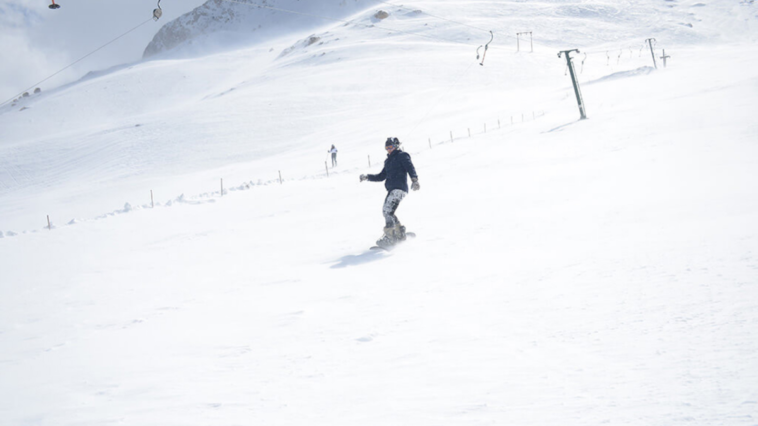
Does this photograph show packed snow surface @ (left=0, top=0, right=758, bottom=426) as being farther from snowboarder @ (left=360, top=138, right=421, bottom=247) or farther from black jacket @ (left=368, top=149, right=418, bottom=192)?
black jacket @ (left=368, top=149, right=418, bottom=192)

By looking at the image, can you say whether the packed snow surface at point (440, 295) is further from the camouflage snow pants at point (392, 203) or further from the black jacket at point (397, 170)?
the black jacket at point (397, 170)

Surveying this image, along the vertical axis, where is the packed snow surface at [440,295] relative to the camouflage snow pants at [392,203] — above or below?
below

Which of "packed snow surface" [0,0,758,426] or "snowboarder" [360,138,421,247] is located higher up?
"snowboarder" [360,138,421,247]

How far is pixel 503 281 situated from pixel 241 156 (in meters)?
37.8

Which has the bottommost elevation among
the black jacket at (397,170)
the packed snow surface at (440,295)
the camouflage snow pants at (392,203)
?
the packed snow surface at (440,295)

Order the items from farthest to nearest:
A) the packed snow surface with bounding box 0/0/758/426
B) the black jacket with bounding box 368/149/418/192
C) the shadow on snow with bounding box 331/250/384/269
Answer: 1. the black jacket with bounding box 368/149/418/192
2. the shadow on snow with bounding box 331/250/384/269
3. the packed snow surface with bounding box 0/0/758/426

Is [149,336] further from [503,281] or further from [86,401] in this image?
[503,281]

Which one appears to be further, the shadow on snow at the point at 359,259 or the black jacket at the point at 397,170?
the black jacket at the point at 397,170

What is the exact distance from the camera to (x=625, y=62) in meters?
71.9

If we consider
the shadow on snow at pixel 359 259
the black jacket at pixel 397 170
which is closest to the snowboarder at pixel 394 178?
the black jacket at pixel 397 170

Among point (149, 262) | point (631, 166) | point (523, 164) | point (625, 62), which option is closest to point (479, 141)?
point (523, 164)

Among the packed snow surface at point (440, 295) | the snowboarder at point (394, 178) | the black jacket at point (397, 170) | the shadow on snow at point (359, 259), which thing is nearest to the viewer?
the packed snow surface at point (440, 295)

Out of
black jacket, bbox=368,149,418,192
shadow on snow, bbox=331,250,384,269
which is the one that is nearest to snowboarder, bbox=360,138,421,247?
black jacket, bbox=368,149,418,192

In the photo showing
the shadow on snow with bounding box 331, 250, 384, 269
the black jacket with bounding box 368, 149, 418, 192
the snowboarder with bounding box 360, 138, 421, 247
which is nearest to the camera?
the shadow on snow with bounding box 331, 250, 384, 269
